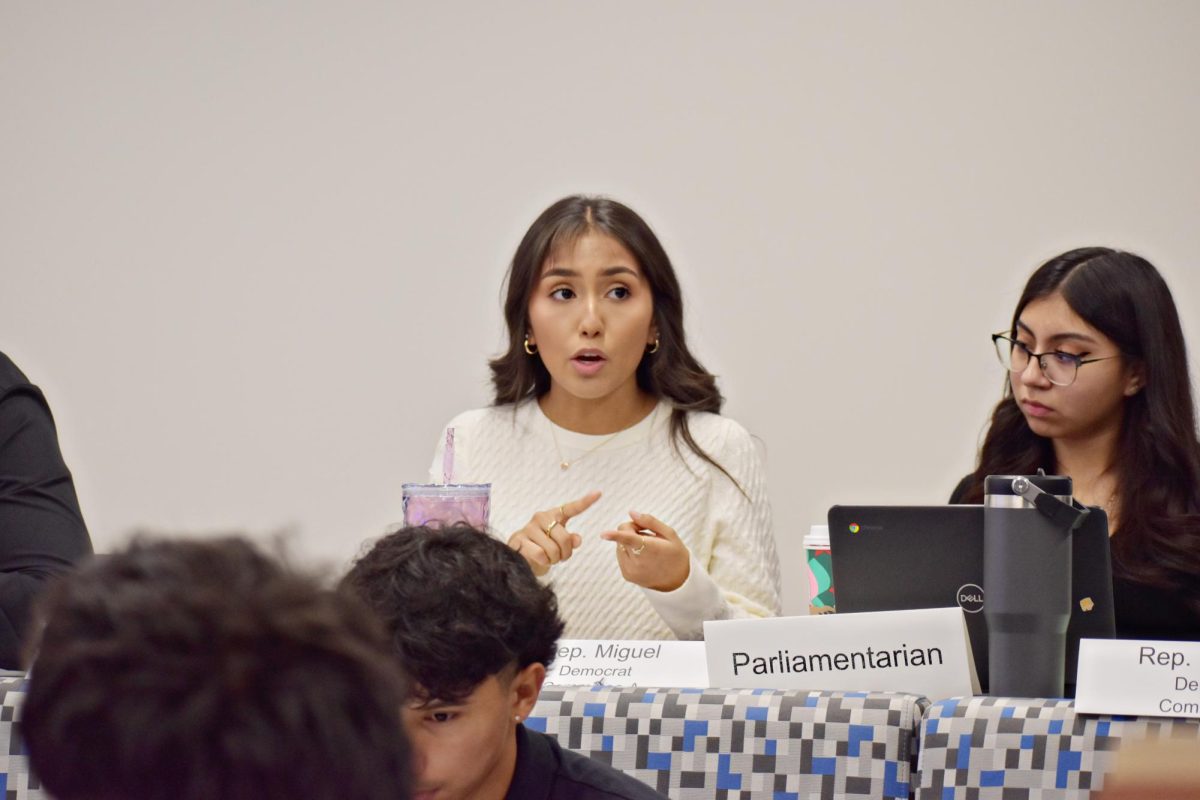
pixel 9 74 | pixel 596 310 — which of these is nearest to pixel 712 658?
pixel 596 310

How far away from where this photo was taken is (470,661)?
1.17 m

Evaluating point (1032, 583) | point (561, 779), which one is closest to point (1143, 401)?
point (1032, 583)

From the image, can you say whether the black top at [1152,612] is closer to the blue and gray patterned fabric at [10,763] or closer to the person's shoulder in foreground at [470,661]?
the person's shoulder in foreground at [470,661]

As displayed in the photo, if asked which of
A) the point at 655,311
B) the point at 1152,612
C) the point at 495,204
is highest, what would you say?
the point at 495,204

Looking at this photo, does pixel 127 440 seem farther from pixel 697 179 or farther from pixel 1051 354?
pixel 1051 354

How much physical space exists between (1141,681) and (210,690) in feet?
3.52

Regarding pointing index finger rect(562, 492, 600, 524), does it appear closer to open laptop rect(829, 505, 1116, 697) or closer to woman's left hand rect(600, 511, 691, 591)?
woman's left hand rect(600, 511, 691, 591)

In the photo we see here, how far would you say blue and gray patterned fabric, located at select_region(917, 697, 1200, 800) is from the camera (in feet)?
4.11

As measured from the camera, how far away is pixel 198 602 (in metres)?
0.40

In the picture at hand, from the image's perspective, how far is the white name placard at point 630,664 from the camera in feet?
4.99

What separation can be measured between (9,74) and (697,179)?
1.75m

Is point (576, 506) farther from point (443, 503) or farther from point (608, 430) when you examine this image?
point (608, 430)

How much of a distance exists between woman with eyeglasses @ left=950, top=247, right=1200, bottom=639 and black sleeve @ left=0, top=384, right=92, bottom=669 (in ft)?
4.51

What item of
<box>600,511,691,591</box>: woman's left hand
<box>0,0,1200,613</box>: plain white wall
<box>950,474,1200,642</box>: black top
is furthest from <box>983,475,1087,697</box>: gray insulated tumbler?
<box>0,0,1200,613</box>: plain white wall
